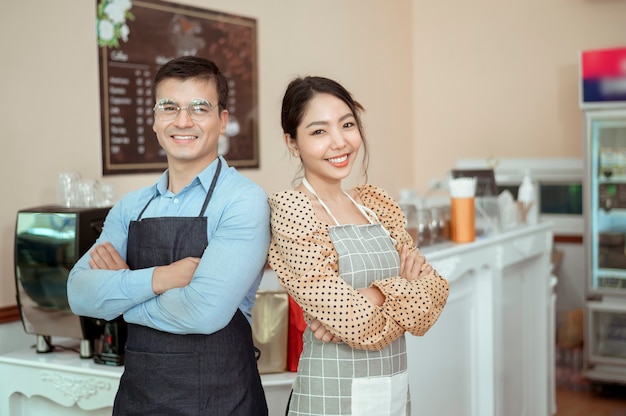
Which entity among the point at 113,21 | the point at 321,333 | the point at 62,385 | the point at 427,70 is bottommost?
the point at 62,385

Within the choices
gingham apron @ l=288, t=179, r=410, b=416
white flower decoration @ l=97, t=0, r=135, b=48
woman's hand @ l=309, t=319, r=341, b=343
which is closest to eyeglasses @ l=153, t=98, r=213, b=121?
gingham apron @ l=288, t=179, r=410, b=416

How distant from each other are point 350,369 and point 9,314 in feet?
5.10

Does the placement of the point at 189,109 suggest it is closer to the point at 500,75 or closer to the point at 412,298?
the point at 412,298

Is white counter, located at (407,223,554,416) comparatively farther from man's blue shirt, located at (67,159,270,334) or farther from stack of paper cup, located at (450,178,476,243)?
man's blue shirt, located at (67,159,270,334)

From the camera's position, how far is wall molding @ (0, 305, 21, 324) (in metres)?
2.86

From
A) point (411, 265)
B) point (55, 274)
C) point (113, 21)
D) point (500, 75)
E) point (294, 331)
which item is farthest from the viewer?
point (500, 75)

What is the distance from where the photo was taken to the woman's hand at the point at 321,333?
1825 mm

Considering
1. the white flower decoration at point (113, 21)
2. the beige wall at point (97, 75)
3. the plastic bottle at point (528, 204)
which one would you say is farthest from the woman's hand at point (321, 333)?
the plastic bottle at point (528, 204)

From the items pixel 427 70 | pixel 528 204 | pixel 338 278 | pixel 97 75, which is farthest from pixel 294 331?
pixel 427 70

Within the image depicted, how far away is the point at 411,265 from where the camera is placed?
1.96 m

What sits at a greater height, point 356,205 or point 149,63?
point 149,63

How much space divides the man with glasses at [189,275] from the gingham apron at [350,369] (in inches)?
5.5

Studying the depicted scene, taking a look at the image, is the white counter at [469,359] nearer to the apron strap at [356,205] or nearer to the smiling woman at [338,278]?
the smiling woman at [338,278]

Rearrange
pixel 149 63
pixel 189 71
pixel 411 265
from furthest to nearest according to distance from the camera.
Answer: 1. pixel 149 63
2. pixel 411 265
3. pixel 189 71
